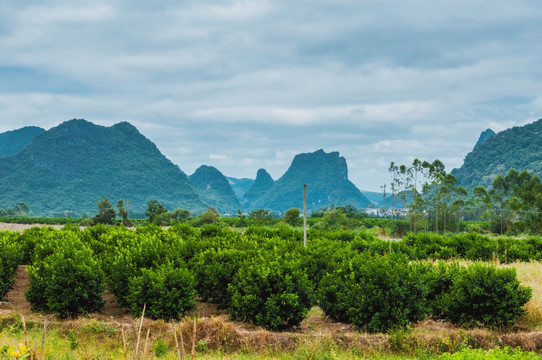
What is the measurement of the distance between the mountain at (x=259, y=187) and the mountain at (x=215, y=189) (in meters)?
12.2

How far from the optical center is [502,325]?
866 centimetres

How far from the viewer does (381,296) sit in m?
8.48

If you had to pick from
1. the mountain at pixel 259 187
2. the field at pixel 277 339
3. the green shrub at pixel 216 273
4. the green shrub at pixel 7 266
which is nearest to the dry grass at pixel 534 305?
the field at pixel 277 339

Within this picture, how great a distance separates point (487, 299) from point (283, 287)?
12.8 ft

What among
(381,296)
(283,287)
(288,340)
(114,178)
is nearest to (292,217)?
(283,287)

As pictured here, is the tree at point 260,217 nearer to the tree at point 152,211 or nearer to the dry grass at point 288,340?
the tree at point 152,211

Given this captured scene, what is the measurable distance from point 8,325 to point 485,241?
16.9 meters

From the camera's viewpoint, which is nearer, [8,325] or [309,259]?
[8,325]

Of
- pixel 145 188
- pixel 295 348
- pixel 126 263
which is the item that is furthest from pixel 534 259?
pixel 145 188

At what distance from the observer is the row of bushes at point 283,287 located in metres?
8.65

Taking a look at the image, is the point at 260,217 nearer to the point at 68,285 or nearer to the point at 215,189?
the point at 68,285

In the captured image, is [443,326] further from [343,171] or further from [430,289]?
[343,171]

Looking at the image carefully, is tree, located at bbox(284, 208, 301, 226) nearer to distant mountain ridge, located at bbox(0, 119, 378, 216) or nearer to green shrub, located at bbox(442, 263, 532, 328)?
green shrub, located at bbox(442, 263, 532, 328)

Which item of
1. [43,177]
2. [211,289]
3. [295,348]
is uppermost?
[43,177]
